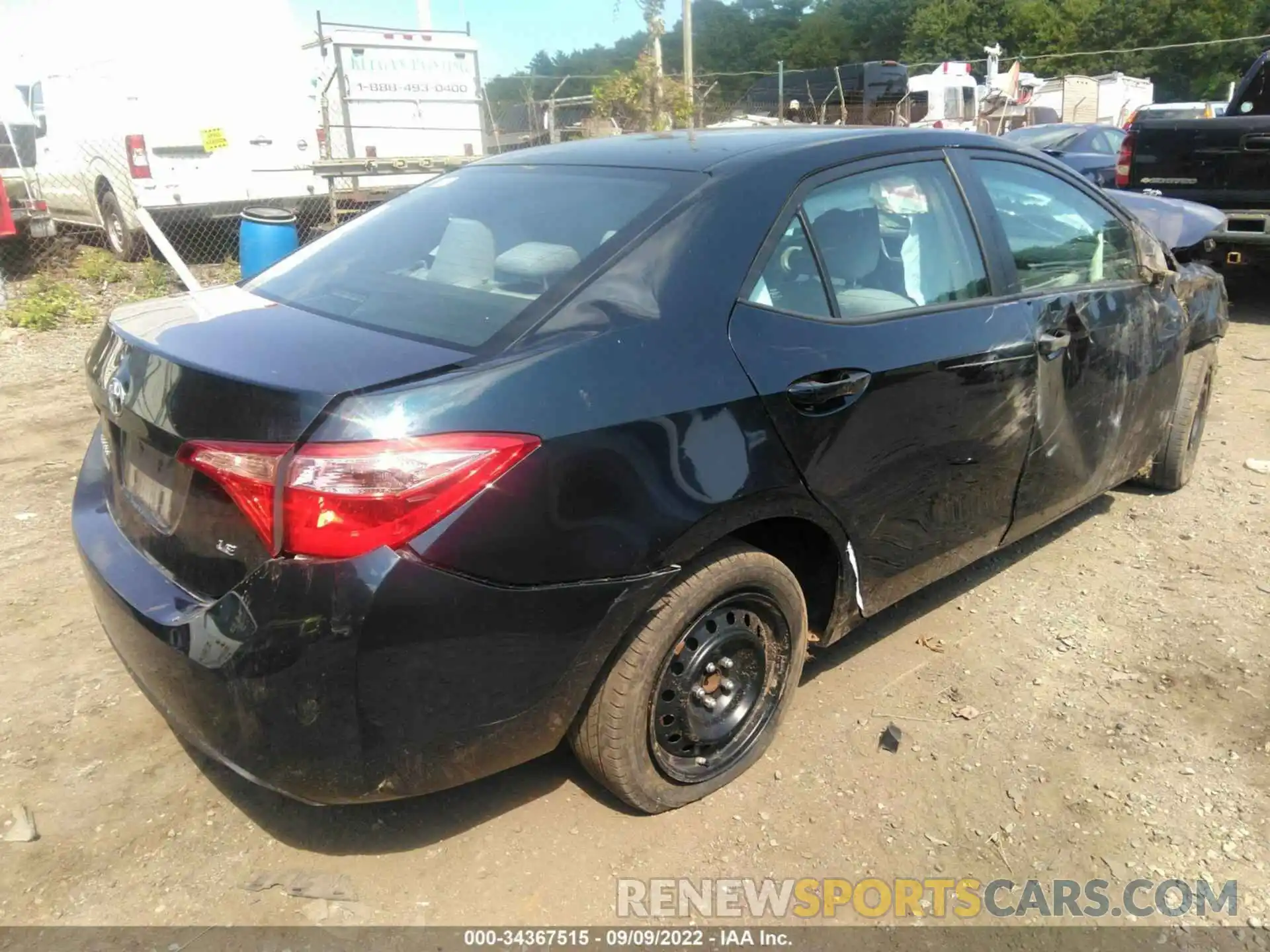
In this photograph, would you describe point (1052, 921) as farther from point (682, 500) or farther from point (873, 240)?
point (873, 240)

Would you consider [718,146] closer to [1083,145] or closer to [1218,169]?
[1218,169]

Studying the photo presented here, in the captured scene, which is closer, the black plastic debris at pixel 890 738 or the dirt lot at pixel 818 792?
the dirt lot at pixel 818 792

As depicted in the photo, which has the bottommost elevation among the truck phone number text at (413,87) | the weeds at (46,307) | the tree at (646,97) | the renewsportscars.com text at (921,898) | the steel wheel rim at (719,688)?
the renewsportscars.com text at (921,898)

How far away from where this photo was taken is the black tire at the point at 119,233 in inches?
408

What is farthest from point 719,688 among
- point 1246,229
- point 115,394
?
point 1246,229

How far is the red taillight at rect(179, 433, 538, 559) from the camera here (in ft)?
6.26

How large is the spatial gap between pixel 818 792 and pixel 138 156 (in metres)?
9.92

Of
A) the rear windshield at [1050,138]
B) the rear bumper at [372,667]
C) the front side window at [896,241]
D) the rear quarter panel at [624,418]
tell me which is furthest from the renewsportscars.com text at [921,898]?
the rear windshield at [1050,138]

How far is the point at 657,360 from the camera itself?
7.39 ft

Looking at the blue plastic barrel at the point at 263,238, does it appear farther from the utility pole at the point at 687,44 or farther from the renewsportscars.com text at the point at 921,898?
the utility pole at the point at 687,44

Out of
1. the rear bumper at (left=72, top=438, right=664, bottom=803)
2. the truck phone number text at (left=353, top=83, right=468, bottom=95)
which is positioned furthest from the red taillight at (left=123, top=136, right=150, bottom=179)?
the rear bumper at (left=72, top=438, right=664, bottom=803)

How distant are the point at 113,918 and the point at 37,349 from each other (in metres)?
6.75

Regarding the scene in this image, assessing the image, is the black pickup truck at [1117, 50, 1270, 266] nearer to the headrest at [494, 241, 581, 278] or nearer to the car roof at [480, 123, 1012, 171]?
the car roof at [480, 123, 1012, 171]

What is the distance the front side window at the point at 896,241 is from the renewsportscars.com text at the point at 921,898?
150 centimetres
